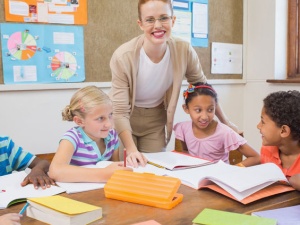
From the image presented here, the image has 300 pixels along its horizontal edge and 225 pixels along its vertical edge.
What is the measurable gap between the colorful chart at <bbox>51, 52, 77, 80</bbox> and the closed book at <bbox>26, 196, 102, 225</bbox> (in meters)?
1.49

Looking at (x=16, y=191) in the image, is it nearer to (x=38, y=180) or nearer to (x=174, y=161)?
(x=38, y=180)

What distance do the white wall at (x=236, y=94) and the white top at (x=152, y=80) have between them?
576 millimetres

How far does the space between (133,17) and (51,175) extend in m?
1.60

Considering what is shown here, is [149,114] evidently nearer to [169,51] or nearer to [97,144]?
[169,51]

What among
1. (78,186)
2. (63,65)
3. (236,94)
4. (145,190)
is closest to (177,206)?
(145,190)

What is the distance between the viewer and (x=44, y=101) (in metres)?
2.23

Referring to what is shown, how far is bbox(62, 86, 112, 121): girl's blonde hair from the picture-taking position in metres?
1.44

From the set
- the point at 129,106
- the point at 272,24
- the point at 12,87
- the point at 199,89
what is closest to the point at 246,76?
the point at 272,24

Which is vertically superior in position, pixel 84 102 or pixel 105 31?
pixel 105 31

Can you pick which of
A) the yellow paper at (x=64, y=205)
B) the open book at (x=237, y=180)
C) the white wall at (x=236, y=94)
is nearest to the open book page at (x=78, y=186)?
the yellow paper at (x=64, y=205)

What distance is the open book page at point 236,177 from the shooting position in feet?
3.19

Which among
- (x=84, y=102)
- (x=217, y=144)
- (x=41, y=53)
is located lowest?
(x=217, y=144)

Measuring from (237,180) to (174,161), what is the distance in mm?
359

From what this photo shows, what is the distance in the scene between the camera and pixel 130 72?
68.9 inches
